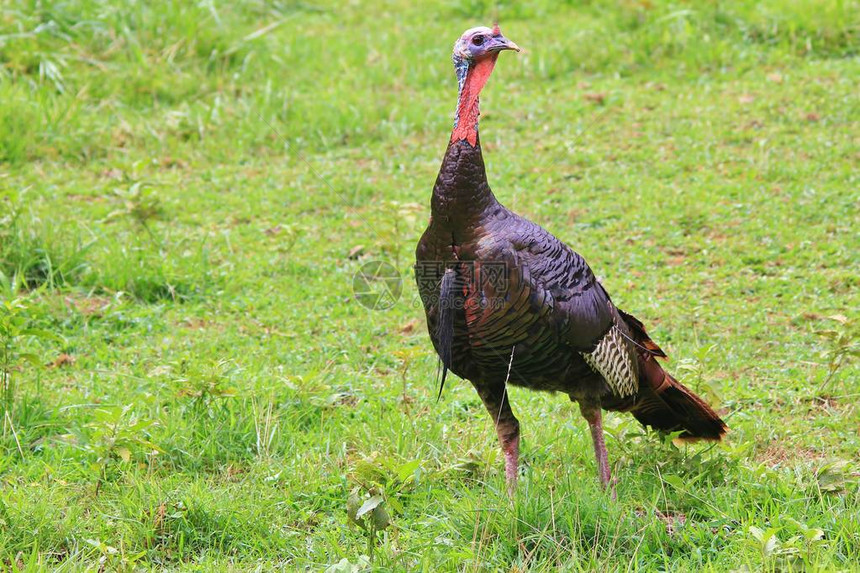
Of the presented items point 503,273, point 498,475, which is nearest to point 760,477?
point 498,475

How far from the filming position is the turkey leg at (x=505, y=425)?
4.20 m

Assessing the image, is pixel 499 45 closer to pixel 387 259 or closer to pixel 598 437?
pixel 598 437

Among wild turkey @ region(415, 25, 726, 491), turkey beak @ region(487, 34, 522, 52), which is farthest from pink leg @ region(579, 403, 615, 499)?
turkey beak @ region(487, 34, 522, 52)

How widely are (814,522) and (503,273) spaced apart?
1.52 m

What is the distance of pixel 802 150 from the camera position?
300 inches

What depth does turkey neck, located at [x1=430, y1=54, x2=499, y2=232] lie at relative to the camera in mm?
3910

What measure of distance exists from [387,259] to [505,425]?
8.87 ft

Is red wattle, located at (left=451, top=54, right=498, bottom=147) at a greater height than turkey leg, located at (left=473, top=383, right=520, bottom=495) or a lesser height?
greater

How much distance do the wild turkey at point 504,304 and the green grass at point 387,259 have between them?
13.0 inches

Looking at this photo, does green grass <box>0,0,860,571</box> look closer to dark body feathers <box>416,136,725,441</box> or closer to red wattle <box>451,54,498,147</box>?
dark body feathers <box>416,136,725,441</box>

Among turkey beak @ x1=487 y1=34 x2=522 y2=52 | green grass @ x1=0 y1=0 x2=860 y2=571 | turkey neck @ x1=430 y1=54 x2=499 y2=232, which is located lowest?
green grass @ x1=0 y1=0 x2=860 y2=571

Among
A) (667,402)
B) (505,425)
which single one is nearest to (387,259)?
(505,425)

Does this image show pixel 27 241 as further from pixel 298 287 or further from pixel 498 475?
pixel 498 475

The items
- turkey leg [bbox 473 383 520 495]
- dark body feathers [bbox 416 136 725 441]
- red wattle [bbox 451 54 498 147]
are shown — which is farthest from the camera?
turkey leg [bbox 473 383 520 495]
